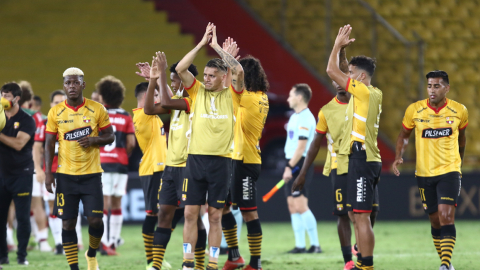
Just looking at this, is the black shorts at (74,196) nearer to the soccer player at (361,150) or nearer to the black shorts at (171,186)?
the black shorts at (171,186)

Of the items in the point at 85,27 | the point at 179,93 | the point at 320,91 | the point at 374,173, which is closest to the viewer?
the point at 374,173

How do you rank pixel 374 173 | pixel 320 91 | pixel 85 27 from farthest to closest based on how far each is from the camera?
1. pixel 85 27
2. pixel 320 91
3. pixel 374 173

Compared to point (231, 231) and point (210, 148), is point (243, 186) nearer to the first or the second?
point (231, 231)

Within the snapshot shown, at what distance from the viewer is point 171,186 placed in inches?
273

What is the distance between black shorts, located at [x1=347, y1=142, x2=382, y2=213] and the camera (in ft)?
20.8

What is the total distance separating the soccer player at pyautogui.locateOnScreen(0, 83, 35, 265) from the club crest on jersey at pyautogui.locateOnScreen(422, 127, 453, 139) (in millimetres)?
4996

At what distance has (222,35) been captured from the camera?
18641 millimetres

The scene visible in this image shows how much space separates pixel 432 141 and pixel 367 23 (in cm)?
1135

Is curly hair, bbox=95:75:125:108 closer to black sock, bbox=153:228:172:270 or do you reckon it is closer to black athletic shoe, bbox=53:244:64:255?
black athletic shoe, bbox=53:244:64:255

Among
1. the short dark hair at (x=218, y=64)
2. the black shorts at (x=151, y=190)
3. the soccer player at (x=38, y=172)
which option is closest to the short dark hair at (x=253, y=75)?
the short dark hair at (x=218, y=64)

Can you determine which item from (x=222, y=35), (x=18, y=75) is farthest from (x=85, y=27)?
(x=222, y=35)

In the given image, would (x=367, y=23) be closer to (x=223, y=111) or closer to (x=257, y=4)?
(x=257, y=4)

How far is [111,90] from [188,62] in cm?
300

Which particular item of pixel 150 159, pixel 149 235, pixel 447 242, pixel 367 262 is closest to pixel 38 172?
pixel 150 159
